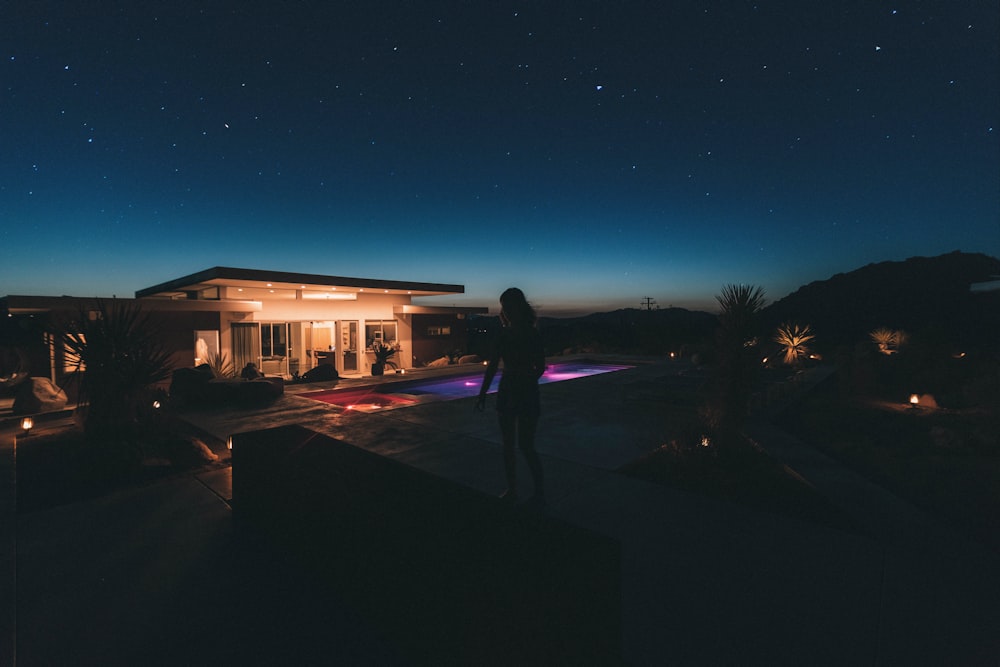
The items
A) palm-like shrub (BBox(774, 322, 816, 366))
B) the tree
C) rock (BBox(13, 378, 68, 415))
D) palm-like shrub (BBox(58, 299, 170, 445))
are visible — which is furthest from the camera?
palm-like shrub (BBox(774, 322, 816, 366))

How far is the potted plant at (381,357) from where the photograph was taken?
1381 centimetres

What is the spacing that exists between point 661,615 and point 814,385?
1085 centimetres

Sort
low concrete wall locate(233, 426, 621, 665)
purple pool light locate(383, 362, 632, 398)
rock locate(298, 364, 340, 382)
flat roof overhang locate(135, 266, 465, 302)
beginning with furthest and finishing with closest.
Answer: rock locate(298, 364, 340, 382)
purple pool light locate(383, 362, 632, 398)
flat roof overhang locate(135, 266, 465, 302)
low concrete wall locate(233, 426, 621, 665)

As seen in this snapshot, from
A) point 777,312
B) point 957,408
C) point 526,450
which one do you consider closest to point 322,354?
point 526,450

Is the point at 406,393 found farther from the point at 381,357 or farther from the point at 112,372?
the point at 112,372

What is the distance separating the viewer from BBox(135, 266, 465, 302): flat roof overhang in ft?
34.2

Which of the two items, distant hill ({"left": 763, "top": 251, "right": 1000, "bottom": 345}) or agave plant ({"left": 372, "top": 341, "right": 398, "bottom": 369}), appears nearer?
agave plant ({"left": 372, "top": 341, "right": 398, "bottom": 369})

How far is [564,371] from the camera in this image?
50.7 ft

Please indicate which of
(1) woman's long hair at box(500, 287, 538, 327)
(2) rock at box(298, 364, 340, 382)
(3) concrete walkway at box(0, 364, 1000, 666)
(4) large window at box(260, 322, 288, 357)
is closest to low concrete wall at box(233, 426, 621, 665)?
(3) concrete walkway at box(0, 364, 1000, 666)

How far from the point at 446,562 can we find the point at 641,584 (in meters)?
1.39

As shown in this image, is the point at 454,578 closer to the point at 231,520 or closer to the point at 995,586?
the point at 231,520

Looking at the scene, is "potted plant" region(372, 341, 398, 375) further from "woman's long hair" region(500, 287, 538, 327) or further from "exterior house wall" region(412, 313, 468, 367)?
"woman's long hair" region(500, 287, 538, 327)

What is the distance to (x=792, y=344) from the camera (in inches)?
611

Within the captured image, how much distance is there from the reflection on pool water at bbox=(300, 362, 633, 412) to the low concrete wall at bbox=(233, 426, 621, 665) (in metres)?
5.40
